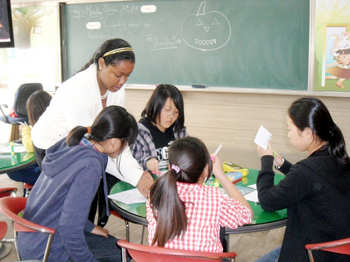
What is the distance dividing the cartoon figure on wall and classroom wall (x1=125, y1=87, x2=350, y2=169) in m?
0.24

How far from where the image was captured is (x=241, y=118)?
4250 millimetres

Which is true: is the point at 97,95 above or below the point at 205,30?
below

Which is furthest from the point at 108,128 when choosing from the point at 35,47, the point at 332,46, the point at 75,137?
the point at 35,47

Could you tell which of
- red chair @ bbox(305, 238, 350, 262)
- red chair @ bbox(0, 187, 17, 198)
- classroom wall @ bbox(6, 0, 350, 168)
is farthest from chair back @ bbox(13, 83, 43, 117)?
red chair @ bbox(305, 238, 350, 262)

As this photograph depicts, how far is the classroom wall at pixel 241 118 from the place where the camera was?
4004 mm

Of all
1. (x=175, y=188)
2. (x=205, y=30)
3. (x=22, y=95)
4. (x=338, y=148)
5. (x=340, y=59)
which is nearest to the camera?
(x=175, y=188)

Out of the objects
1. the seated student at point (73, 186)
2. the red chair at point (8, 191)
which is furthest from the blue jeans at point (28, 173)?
the seated student at point (73, 186)

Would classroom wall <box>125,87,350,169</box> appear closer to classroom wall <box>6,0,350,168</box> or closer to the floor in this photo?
classroom wall <box>6,0,350,168</box>

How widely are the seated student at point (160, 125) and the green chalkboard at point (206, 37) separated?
73.3 inches

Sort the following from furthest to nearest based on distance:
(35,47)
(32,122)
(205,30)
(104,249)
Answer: (35,47) < (205,30) < (32,122) < (104,249)

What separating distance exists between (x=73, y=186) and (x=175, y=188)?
0.40 m

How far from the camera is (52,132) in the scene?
2.15 metres

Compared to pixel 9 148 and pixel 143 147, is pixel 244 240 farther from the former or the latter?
pixel 9 148

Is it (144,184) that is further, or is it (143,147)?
(143,147)
